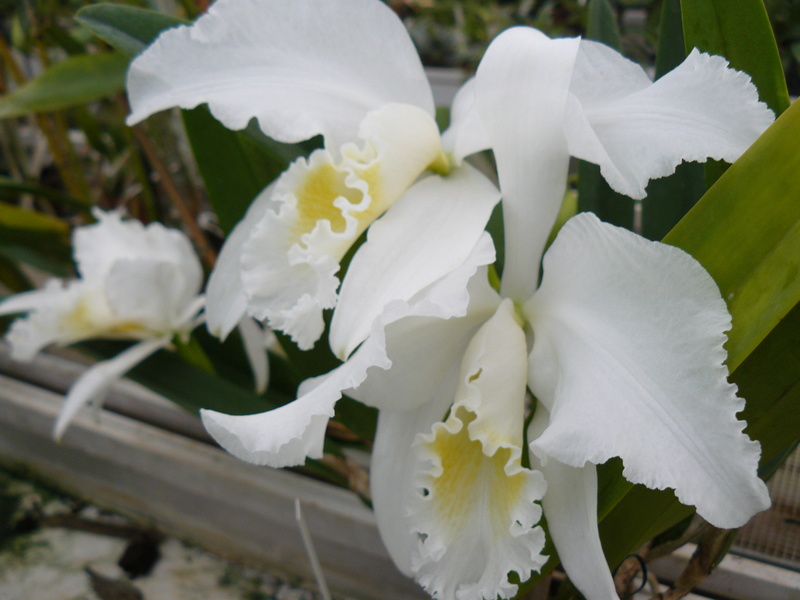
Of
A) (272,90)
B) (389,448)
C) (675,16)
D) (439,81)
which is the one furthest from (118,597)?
(439,81)

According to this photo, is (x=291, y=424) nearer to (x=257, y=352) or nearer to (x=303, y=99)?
(x=303, y=99)

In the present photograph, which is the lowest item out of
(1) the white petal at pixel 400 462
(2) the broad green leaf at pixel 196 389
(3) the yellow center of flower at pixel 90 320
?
(2) the broad green leaf at pixel 196 389

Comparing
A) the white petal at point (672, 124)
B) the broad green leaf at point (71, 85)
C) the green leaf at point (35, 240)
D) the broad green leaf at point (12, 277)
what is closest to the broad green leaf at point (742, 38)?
the white petal at point (672, 124)

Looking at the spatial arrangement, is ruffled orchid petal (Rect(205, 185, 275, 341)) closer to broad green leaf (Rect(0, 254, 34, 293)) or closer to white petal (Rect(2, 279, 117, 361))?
white petal (Rect(2, 279, 117, 361))

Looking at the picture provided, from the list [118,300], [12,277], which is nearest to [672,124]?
[118,300]

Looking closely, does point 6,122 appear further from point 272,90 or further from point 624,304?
point 624,304

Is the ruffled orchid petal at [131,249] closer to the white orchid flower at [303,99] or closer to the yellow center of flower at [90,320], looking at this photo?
the yellow center of flower at [90,320]

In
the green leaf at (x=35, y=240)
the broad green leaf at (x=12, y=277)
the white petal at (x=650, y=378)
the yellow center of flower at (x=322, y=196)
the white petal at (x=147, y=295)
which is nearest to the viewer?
the white petal at (x=650, y=378)
